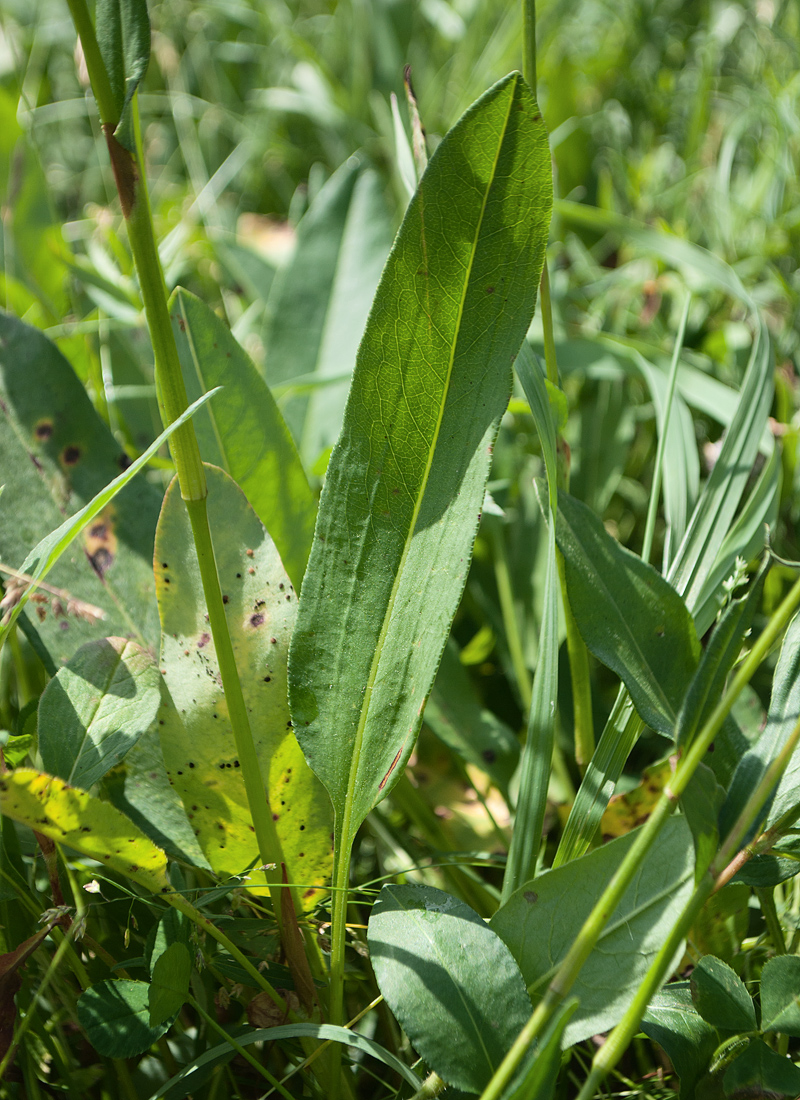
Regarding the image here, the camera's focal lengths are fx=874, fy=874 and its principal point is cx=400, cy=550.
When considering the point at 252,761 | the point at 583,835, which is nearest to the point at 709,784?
the point at 583,835

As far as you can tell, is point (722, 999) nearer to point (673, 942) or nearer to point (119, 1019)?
point (673, 942)

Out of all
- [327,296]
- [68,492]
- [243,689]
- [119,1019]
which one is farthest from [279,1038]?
[327,296]

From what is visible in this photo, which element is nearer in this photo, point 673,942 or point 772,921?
point 673,942

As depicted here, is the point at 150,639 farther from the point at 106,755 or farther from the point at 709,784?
the point at 709,784

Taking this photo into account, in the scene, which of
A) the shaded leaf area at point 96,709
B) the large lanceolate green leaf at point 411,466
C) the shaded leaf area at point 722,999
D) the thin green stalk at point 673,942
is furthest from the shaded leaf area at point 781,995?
the shaded leaf area at point 96,709

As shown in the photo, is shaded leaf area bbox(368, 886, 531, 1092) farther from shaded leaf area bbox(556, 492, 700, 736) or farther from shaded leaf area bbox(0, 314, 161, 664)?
shaded leaf area bbox(0, 314, 161, 664)
